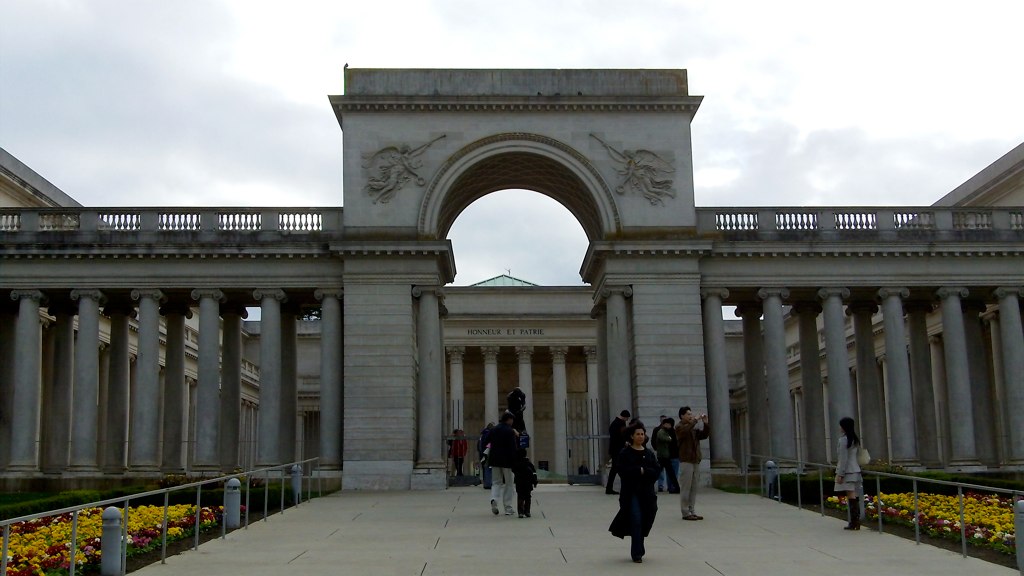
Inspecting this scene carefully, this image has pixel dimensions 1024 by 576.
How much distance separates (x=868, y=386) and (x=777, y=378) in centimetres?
560

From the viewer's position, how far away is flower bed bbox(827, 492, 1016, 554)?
21219mm

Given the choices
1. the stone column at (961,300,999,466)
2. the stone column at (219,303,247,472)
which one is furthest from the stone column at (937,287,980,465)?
the stone column at (219,303,247,472)

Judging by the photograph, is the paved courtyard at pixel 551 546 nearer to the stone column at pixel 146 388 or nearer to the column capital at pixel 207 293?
the stone column at pixel 146 388

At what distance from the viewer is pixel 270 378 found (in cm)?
4194

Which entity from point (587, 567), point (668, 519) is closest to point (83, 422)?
point (668, 519)

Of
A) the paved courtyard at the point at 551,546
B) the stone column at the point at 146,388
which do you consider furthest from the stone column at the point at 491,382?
the paved courtyard at the point at 551,546

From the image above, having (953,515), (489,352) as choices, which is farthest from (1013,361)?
(489,352)

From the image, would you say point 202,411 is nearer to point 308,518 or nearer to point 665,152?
point 308,518

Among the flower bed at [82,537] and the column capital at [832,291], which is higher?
the column capital at [832,291]

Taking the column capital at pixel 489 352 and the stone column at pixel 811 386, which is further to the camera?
the column capital at pixel 489 352

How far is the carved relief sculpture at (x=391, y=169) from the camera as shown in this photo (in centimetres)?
4222

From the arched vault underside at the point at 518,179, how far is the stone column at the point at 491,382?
834 inches

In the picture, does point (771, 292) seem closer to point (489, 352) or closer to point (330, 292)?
point (330, 292)

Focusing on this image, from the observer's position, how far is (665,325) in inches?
1630
